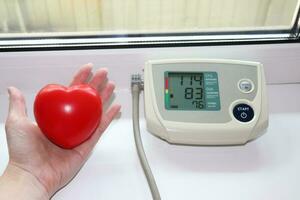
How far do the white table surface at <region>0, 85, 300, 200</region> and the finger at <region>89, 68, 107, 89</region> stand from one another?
0.09 m

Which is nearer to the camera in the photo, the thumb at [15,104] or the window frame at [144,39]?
the thumb at [15,104]

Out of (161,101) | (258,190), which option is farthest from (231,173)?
(161,101)

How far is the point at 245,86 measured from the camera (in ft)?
2.29

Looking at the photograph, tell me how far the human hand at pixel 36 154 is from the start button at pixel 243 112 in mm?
263

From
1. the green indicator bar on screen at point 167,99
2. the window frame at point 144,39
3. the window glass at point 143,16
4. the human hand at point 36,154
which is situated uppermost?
the window glass at point 143,16

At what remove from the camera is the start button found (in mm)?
667

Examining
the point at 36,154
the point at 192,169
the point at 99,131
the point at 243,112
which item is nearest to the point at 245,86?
the point at 243,112

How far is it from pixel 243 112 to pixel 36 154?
0.37 m

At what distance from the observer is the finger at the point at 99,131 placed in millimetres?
675

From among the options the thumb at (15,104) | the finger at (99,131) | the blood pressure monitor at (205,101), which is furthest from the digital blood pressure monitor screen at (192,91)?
the thumb at (15,104)

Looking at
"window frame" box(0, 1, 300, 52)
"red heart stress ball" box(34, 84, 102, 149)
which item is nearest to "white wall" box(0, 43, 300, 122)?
"window frame" box(0, 1, 300, 52)

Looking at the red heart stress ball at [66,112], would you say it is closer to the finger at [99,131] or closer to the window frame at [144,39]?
the finger at [99,131]

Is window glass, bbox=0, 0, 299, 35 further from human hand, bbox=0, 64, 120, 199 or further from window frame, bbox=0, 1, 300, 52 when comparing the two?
human hand, bbox=0, 64, 120, 199

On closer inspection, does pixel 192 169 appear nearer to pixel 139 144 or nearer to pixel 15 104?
pixel 139 144
